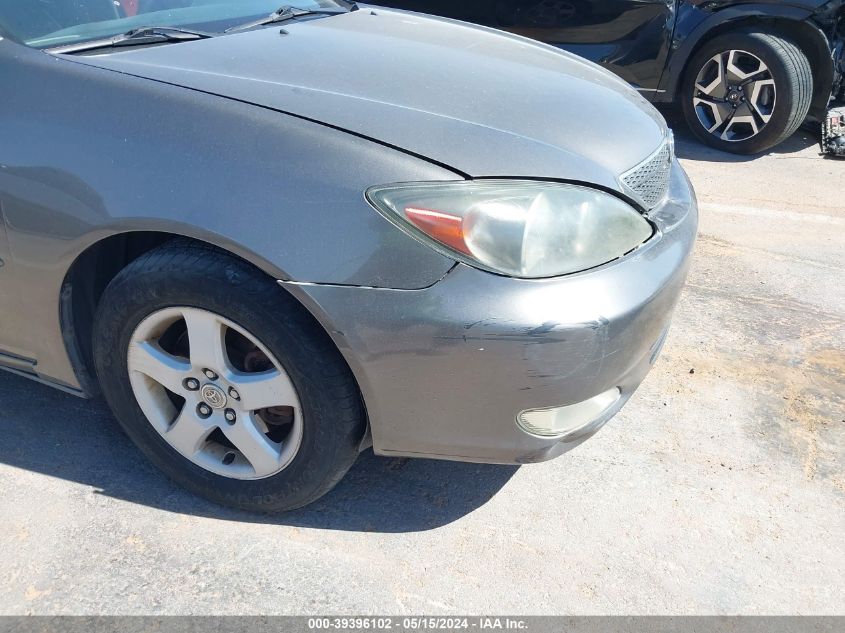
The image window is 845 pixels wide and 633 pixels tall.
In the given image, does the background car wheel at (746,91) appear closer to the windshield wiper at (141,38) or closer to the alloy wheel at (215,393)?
the windshield wiper at (141,38)

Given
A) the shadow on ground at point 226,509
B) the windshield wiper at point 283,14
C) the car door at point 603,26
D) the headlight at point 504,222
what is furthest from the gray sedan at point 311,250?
the car door at point 603,26

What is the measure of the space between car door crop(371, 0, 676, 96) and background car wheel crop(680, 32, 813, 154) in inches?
12.1

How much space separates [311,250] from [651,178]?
1.06m

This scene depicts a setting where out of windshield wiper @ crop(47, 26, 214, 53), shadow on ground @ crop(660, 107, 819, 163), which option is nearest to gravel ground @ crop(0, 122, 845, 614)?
windshield wiper @ crop(47, 26, 214, 53)

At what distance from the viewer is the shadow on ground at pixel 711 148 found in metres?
5.42

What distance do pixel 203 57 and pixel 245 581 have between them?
145 cm

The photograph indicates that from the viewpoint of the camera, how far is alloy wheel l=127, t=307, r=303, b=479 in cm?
197

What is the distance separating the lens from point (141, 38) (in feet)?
7.40

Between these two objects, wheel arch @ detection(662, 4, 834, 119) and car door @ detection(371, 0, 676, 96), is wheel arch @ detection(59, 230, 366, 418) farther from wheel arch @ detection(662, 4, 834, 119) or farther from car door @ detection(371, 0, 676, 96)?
wheel arch @ detection(662, 4, 834, 119)

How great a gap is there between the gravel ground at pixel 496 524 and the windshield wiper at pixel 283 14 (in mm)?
1451

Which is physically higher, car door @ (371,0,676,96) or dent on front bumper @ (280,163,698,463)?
car door @ (371,0,676,96)

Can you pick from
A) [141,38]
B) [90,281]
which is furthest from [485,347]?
[141,38]

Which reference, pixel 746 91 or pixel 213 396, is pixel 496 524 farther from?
pixel 746 91

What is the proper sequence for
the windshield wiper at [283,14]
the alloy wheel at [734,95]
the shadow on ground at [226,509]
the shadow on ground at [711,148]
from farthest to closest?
the shadow on ground at [711,148]
the alloy wheel at [734,95]
the windshield wiper at [283,14]
the shadow on ground at [226,509]
